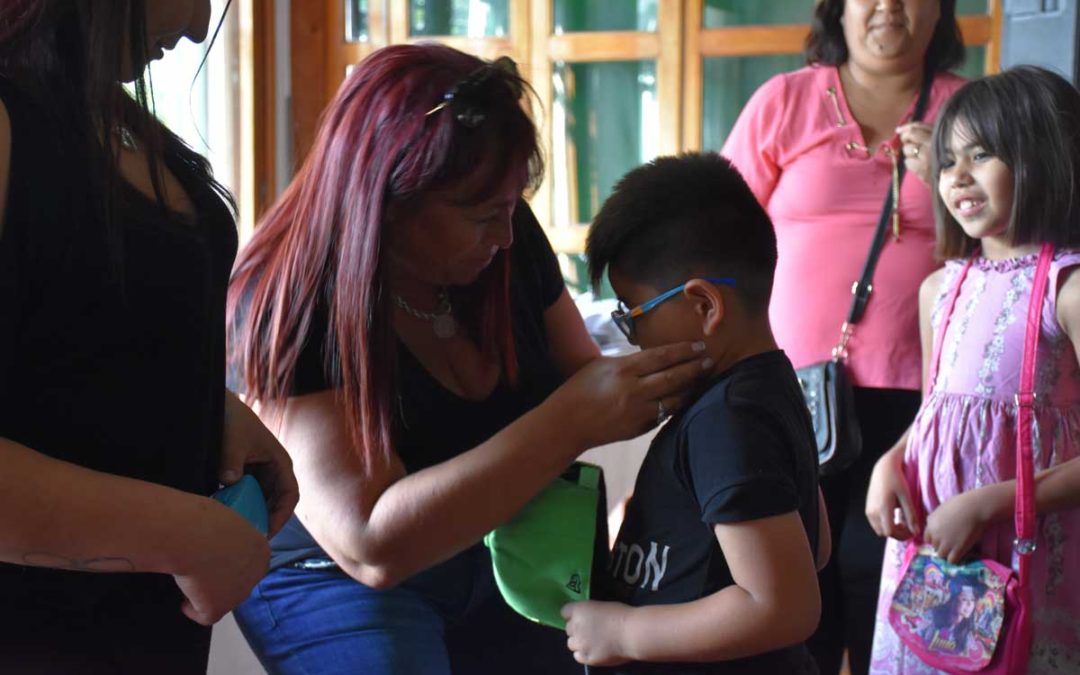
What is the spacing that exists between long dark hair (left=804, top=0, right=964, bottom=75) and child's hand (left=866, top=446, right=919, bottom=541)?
771mm

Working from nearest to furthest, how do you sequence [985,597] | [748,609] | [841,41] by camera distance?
[748,609] → [985,597] → [841,41]

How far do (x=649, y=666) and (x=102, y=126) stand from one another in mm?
687

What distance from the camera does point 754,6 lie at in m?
3.02

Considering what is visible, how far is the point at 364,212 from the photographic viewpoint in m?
1.20

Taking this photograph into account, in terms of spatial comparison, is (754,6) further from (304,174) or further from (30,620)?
(30,620)

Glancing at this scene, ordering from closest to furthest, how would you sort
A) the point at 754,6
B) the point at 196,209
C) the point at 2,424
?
the point at 2,424 < the point at 196,209 < the point at 754,6

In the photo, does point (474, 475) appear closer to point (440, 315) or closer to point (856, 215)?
point (440, 315)

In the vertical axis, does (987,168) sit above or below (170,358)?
above

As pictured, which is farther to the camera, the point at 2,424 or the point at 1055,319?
the point at 1055,319

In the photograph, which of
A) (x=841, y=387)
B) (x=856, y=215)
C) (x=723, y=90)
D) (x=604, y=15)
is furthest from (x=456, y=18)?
(x=841, y=387)

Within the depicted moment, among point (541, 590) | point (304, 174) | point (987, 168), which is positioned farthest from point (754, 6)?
point (541, 590)

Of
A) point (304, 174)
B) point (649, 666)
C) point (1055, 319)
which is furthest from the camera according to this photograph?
point (1055, 319)

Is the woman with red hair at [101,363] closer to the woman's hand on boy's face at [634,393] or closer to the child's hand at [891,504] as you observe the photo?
the woman's hand on boy's face at [634,393]

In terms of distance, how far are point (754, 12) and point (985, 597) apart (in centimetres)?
186
